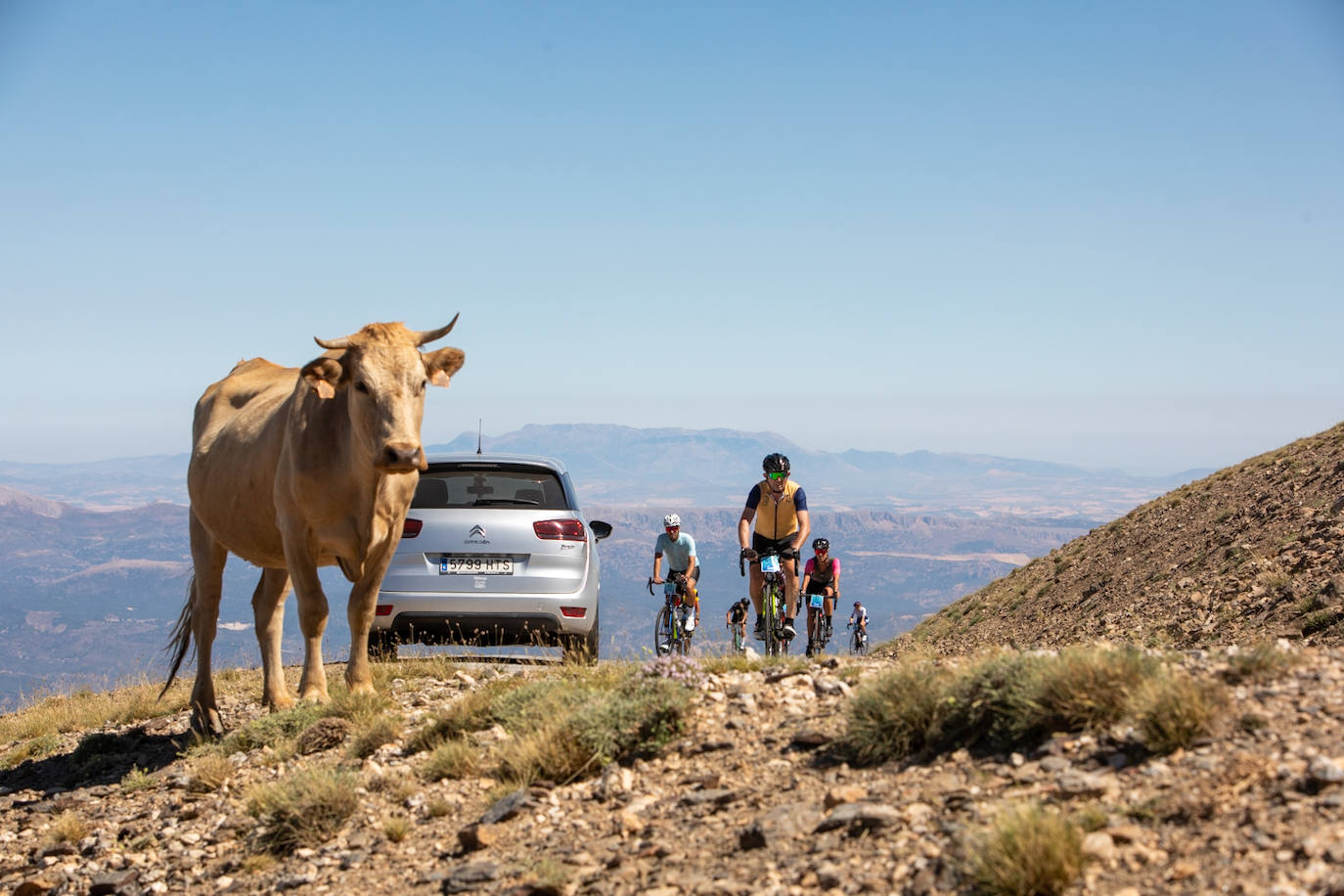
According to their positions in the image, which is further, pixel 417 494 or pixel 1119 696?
pixel 417 494

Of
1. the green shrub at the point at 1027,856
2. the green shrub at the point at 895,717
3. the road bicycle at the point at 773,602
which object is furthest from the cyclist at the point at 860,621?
the green shrub at the point at 1027,856

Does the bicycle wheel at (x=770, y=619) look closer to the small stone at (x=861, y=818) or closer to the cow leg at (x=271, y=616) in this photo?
the cow leg at (x=271, y=616)

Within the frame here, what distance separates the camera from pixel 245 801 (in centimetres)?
764

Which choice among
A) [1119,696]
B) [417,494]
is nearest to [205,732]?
[417,494]

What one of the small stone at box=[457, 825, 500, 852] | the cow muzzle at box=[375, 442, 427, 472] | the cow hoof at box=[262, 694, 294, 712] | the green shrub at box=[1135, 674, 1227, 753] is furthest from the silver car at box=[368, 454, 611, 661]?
the green shrub at box=[1135, 674, 1227, 753]

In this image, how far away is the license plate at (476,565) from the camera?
12.8 metres

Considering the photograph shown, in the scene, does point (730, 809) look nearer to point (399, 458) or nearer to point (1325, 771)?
point (1325, 771)

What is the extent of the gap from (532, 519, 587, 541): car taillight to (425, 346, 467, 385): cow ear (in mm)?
3004

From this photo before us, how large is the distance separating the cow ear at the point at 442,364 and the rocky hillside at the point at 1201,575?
7.58 meters

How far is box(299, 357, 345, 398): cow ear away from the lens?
9352mm

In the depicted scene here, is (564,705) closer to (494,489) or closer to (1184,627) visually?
(494,489)

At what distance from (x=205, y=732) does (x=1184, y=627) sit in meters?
13.9

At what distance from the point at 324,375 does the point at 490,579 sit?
400cm

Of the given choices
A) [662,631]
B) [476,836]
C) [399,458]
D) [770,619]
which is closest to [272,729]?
[399,458]
